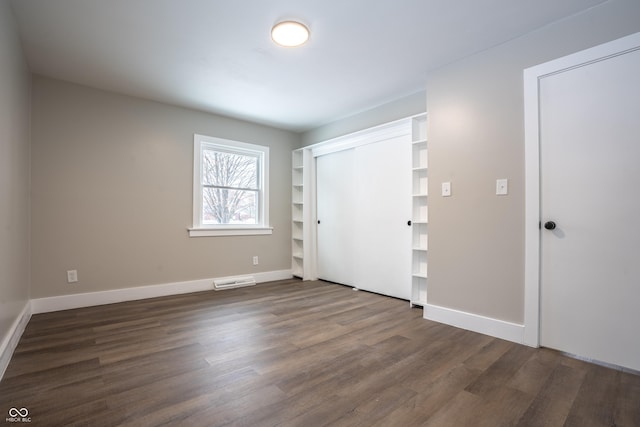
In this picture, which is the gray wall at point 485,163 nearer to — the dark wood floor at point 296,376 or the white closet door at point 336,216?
the dark wood floor at point 296,376

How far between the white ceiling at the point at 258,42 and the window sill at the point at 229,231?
5.45 ft

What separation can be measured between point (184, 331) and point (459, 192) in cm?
264

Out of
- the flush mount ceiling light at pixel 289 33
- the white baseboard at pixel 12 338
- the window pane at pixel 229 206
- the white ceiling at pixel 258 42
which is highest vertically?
the white ceiling at pixel 258 42

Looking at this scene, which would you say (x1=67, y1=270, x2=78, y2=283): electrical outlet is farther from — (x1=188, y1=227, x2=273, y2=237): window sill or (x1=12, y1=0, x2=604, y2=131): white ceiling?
(x1=12, y1=0, x2=604, y2=131): white ceiling

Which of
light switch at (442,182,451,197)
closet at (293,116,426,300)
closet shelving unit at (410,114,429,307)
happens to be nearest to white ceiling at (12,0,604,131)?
closet shelving unit at (410,114,429,307)

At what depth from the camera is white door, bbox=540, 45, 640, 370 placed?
6.22 ft

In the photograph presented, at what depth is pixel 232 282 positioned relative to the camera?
4.20m

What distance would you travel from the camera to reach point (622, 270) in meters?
1.92

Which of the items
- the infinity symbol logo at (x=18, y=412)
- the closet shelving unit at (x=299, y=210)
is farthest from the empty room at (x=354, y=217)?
the closet shelving unit at (x=299, y=210)

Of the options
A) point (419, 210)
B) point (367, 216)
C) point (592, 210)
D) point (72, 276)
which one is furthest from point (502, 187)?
point (72, 276)

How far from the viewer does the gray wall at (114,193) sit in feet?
10.2

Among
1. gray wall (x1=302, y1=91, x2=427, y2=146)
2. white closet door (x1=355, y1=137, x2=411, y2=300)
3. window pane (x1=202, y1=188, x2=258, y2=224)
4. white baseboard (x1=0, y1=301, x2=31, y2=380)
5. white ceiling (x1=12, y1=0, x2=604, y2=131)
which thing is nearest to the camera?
white baseboard (x1=0, y1=301, x2=31, y2=380)

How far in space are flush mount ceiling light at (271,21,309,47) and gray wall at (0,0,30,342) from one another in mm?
1654

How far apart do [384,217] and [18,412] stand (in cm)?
336
